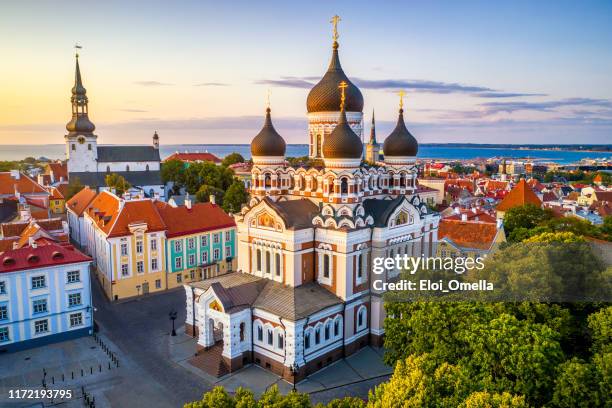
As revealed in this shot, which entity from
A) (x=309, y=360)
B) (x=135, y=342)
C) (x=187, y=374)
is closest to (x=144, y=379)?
(x=187, y=374)

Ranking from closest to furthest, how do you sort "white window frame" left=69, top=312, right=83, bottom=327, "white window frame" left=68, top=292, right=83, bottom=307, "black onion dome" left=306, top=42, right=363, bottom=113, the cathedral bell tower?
"white window frame" left=68, top=292, right=83, bottom=307
"white window frame" left=69, top=312, right=83, bottom=327
"black onion dome" left=306, top=42, right=363, bottom=113
the cathedral bell tower

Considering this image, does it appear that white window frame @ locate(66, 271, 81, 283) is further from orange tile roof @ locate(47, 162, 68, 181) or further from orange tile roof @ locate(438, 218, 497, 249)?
orange tile roof @ locate(47, 162, 68, 181)

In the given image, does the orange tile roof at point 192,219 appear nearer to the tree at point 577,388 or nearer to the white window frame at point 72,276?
the white window frame at point 72,276

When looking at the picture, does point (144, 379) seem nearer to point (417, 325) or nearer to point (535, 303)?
point (417, 325)

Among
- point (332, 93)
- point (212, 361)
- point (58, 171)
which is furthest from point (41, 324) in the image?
point (58, 171)

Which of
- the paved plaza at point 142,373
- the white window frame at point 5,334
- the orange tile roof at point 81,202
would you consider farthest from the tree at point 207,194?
the white window frame at point 5,334

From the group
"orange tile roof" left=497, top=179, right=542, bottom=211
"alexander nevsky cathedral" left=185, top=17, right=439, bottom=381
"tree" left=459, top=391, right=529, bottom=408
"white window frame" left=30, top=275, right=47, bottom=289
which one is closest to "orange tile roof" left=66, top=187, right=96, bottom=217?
"white window frame" left=30, top=275, right=47, bottom=289

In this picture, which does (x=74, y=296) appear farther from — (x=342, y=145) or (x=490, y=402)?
(x=490, y=402)
